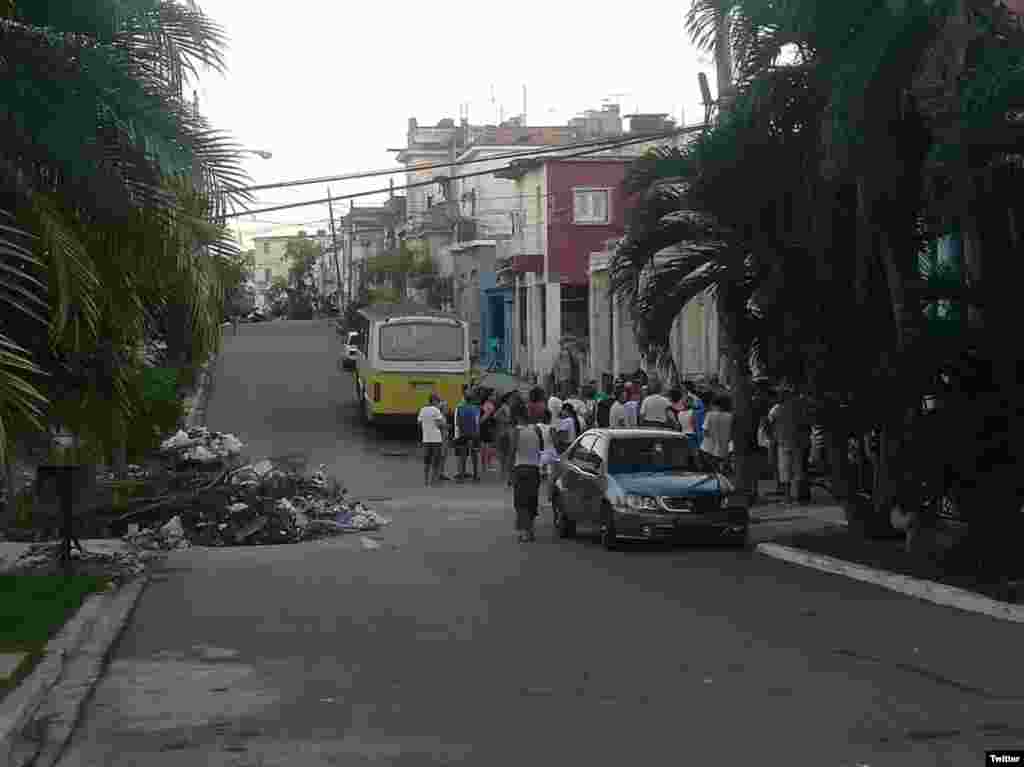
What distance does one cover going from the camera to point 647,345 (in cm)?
2250

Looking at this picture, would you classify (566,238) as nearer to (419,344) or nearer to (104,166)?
(419,344)

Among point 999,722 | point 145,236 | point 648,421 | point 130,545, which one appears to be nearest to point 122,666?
point 145,236

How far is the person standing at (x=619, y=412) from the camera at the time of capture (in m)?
31.2

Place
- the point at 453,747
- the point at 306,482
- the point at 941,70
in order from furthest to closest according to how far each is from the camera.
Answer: the point at 306,482 < the point at 941,70 < the point at 453,747

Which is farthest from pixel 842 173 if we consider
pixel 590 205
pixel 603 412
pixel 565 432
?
pixel 590 205

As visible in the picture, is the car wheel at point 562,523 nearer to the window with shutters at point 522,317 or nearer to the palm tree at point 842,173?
the palm tree at point 842,173

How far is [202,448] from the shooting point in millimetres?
25844

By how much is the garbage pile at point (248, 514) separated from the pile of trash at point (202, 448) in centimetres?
3

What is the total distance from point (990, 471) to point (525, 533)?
27.0ft

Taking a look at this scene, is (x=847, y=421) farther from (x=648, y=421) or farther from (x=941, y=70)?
(x=648, y=421)

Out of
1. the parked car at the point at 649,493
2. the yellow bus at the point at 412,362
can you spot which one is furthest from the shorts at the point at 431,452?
the parked car at the point at 649,493

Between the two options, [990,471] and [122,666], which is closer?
[122,666]

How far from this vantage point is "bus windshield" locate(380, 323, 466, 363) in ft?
145

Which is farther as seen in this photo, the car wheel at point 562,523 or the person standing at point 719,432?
the person standing at point 719,432
